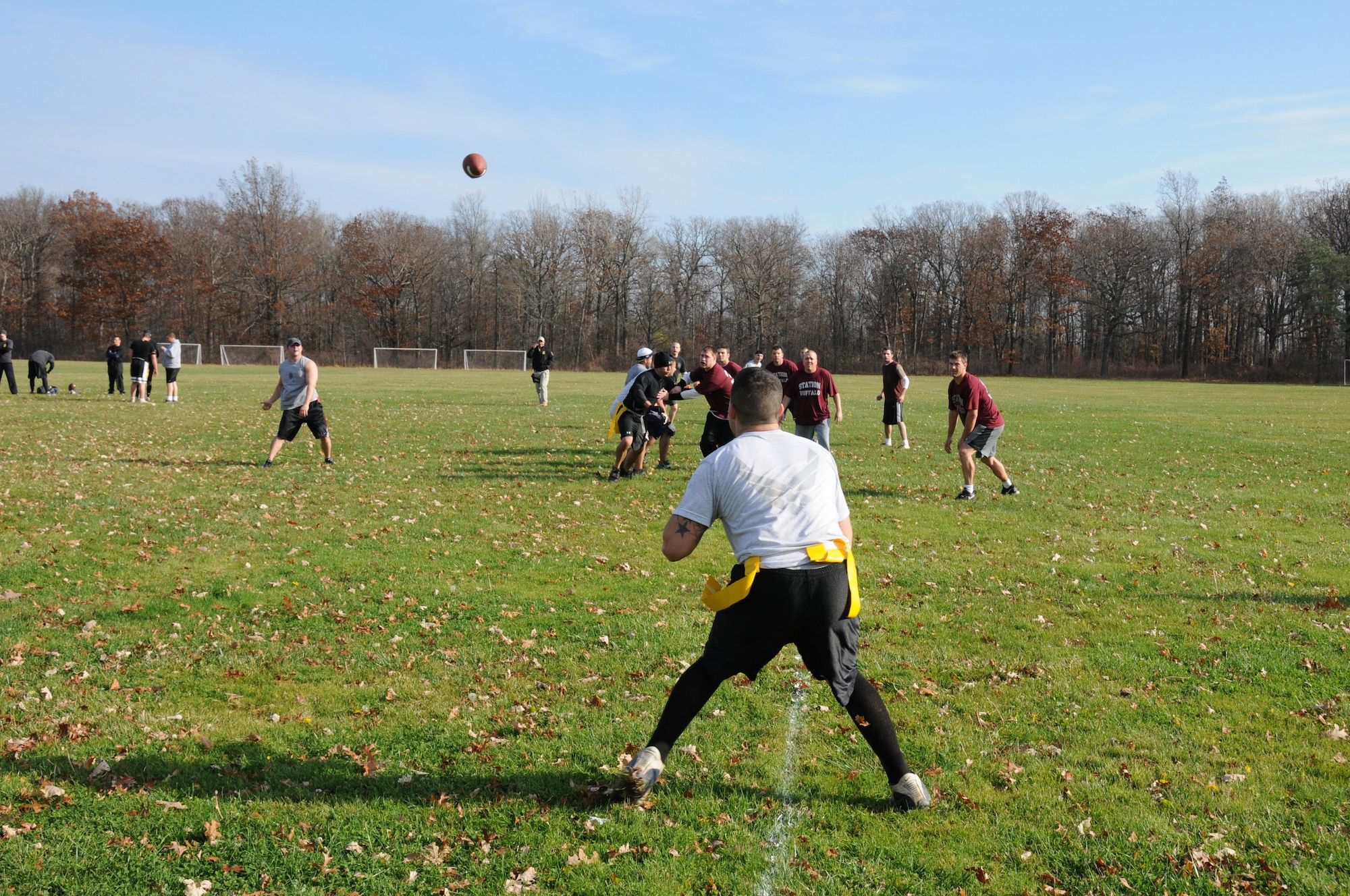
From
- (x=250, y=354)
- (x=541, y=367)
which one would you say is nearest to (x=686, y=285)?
(x=250, y=354)

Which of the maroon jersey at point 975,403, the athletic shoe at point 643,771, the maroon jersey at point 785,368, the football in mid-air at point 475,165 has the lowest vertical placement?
the athletic shoe at point 643,771

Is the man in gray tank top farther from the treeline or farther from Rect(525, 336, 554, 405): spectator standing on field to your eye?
the treeline

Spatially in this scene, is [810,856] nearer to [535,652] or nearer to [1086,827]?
[1086,827]

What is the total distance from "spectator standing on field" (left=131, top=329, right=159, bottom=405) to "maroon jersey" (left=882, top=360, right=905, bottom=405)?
20.7 m

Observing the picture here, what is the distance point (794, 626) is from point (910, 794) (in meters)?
1.04

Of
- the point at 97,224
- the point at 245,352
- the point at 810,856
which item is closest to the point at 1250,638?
the point at 810,856

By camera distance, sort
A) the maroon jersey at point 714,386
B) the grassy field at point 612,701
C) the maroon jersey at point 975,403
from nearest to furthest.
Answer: the grassy field at point 612,701, the maroon jersey at point 975,403, the maroon jersey at point 714,386

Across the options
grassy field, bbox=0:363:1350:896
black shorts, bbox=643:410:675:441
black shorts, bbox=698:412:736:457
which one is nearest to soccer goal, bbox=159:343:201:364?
grassy field, bbox=0:363:1350:896

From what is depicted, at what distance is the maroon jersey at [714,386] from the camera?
12.9 m

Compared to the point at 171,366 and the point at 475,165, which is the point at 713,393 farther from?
the point at 171,366

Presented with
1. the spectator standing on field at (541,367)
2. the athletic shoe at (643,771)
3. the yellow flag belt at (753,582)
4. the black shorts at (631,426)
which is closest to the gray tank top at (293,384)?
the black shorts at (631,426)

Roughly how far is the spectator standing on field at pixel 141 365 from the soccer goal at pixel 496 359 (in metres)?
44.0

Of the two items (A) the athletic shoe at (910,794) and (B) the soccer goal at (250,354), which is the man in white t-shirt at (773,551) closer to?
(A) the athletic shoe at (910,794)

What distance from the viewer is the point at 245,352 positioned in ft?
214
